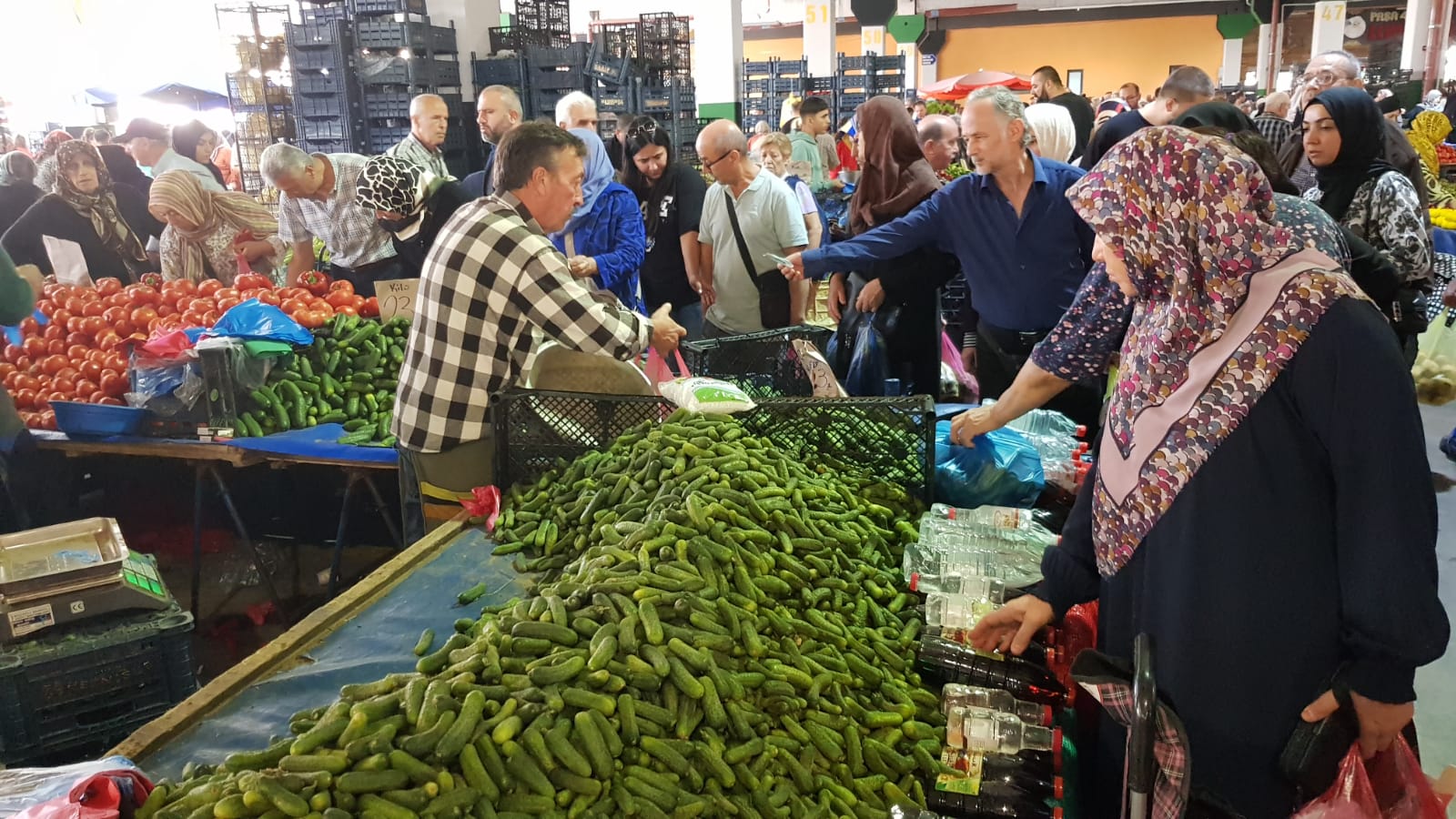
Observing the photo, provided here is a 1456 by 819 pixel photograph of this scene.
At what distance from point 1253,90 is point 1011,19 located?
8.83 meters

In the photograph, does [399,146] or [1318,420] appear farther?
[399,146]

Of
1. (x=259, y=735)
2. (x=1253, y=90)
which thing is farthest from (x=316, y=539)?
(x=1253, y=90)

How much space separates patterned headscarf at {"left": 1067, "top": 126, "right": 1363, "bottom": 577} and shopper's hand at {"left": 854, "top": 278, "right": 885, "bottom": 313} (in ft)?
8.86

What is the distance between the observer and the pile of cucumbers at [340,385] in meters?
4.56

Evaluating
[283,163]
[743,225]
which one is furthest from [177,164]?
[743,225]

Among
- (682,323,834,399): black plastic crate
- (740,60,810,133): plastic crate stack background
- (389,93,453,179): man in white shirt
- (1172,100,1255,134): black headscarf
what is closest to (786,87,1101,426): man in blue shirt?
(682,323,834,399): black plastic crate

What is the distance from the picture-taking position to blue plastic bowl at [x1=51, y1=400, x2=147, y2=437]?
458cm

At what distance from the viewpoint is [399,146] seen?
19.5 ft

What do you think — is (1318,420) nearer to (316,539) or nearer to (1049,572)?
(1049,572)

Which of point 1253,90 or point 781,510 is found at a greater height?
point 1253,90

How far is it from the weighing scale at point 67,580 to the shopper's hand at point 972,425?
2.52m

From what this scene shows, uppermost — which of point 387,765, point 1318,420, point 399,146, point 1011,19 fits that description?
point 1011,19

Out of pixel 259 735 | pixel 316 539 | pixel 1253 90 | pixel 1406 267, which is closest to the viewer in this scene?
pixel 259 735

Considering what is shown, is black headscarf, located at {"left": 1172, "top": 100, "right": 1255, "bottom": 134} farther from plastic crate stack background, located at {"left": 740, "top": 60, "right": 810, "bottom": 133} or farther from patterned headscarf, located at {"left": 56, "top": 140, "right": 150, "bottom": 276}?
plastic crate stack background, located at {"left": 740, "top": 60, "right": 810, "bottom": 133}
